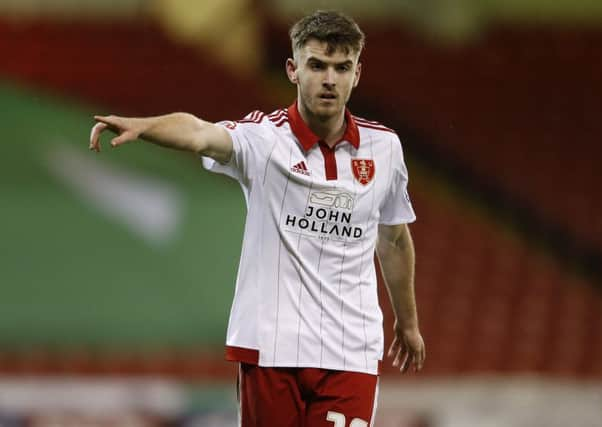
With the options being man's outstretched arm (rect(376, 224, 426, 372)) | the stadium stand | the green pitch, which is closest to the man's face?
man's outstretched arm (rect(376, 224, 426, 372))

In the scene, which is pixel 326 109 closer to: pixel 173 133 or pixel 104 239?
pixel 173 133

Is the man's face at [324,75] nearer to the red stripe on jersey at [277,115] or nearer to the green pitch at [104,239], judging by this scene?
the red stripe on jersey at [277,115]

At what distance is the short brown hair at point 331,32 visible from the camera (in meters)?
3.22

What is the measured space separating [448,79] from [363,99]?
3.43 ft

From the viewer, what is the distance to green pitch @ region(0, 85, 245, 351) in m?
7.80

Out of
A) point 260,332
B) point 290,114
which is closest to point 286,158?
point 290,114

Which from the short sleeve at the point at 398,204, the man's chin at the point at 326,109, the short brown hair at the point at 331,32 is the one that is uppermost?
the short brown hair at the point at 331,32

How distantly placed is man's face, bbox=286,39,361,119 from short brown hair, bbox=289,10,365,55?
0.04 ft

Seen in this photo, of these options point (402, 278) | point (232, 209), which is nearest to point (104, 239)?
point (232, 209)

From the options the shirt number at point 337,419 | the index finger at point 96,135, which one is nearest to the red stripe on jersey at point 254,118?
the index finger at point 96,135

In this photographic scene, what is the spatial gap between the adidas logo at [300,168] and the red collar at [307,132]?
0.05 m

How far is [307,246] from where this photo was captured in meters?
3.28

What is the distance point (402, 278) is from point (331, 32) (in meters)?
0.80

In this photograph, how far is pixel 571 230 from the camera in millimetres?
9781
